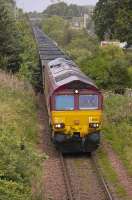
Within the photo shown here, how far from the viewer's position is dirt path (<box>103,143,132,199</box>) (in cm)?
A: 1425

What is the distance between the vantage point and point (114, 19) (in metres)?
48.6

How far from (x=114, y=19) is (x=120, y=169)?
34399mm

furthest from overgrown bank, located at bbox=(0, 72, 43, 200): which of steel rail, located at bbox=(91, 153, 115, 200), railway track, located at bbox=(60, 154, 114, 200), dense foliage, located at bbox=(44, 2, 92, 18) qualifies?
dense foliage, located at bbox=(44, 2, 92, 18)

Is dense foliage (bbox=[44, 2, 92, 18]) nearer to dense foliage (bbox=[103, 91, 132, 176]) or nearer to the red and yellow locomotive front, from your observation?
dense foliage (bbox=[103, 91, 132, 176])

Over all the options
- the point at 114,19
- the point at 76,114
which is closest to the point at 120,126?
the point at 76,114

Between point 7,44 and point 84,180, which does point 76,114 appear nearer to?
point 84,180

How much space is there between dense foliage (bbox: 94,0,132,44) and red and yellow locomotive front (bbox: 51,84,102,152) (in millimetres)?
29687

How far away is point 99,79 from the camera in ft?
113

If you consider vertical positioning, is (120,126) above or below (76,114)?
below

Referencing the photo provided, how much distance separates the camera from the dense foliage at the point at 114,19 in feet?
151

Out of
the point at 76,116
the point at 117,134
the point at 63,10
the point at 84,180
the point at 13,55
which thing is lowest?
the point at 63,10

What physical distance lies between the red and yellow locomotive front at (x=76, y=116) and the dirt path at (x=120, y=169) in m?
0.75

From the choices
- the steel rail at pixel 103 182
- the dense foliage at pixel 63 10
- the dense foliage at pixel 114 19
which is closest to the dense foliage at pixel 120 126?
the steel rail at pixel 103 182

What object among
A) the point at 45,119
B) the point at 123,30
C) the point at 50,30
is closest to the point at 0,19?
the point at 45,119
